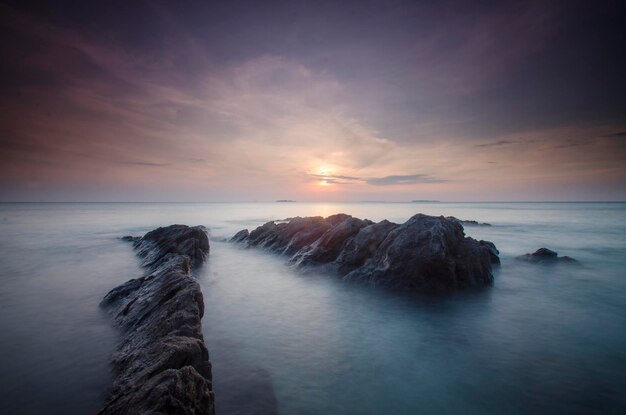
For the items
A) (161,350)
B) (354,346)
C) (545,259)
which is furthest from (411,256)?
(545,259)

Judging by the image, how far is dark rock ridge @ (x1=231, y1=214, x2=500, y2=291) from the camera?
15766 millimetres

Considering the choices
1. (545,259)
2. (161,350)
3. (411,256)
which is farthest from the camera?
(545,259)

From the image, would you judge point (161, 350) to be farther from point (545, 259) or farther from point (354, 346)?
Result: point (545, 259)

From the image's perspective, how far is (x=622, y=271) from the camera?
22.2 meters

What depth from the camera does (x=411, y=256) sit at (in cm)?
1595

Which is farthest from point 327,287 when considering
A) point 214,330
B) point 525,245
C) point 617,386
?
point 525,245

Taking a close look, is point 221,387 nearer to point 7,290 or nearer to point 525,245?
→ point 7,290

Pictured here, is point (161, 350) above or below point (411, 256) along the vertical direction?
below

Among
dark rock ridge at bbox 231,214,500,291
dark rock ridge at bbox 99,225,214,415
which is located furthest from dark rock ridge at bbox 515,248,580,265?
dark rock ridge at bbox 99,225,214,415

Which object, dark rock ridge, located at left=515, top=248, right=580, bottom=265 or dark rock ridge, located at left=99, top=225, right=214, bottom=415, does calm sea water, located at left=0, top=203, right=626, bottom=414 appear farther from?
dark rock ridge, located at left=515, top=248, right=580, bottom=265

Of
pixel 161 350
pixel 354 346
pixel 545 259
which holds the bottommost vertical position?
pixel 354 346

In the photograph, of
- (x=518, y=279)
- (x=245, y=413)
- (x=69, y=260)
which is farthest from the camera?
(x=69, y=260)

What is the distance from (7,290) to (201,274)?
A: 976 centimetres

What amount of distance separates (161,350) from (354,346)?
634 centimetres
